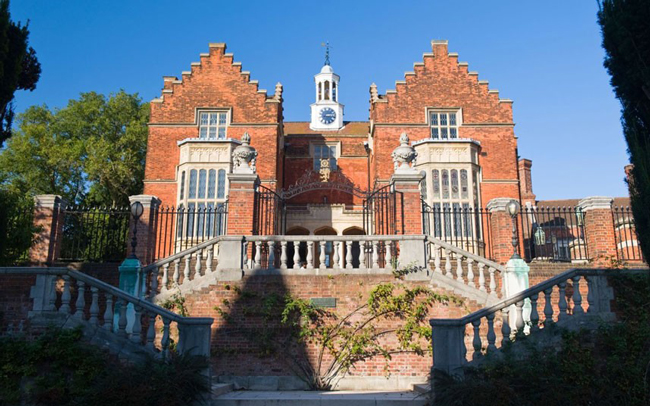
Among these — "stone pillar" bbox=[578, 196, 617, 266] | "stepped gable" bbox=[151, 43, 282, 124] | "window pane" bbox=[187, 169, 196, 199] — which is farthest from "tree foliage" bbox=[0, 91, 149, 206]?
"stone pillar" bbox=[578, 196, 617, 266]

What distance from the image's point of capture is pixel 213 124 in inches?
936

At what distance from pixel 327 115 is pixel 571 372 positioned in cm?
2761

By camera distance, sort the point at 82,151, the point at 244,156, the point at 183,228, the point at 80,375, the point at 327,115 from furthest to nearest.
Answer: the point at 327,115 → the point at 82,151 → the point at 183,228 → the point at 244,156 → the point at 80,375

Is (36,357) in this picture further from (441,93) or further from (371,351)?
(441,93)

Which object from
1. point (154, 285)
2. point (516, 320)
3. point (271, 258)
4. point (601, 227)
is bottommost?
point (516, 320)

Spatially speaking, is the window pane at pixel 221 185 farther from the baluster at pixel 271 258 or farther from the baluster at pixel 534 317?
the baluster at pixel 534 317

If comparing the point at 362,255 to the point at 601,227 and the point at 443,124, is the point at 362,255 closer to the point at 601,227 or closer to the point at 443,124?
the point at 601,227

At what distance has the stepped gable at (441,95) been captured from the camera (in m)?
23.8

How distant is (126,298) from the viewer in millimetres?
9242

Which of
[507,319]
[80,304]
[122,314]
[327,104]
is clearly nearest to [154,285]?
[80,304]

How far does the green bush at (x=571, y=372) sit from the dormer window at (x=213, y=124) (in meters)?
17.3

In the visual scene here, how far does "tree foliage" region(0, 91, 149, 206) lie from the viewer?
28969 mm

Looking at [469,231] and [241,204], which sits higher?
[469,231]

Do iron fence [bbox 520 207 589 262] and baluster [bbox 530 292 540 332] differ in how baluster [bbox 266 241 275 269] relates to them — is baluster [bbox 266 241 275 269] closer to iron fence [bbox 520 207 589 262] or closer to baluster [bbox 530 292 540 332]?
baluster [bbox 530 292 540 332]
